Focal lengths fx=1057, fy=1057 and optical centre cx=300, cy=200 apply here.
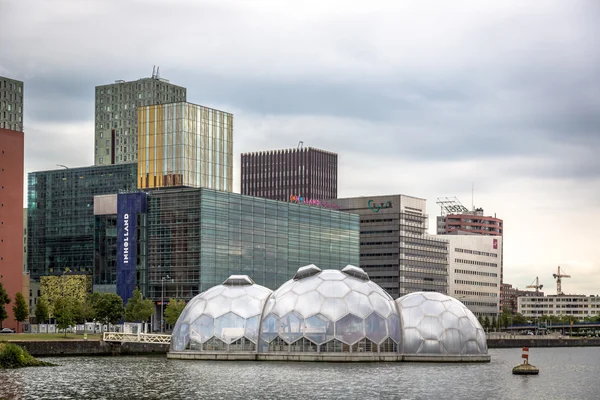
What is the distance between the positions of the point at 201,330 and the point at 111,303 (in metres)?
50.2

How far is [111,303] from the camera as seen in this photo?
15100 cm

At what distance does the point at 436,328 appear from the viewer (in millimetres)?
101375

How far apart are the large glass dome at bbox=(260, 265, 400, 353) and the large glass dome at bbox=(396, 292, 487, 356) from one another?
1.37 metres

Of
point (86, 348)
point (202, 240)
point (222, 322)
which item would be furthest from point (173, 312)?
point (222, 322)

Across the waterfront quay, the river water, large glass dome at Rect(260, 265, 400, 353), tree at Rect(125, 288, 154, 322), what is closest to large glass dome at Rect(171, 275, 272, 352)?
large glass dome at Rect(260, 265, 400, 353)

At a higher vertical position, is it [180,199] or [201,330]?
[180,199]

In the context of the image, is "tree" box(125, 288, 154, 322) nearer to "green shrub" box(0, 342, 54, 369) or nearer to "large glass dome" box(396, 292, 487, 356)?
"large glass dome" box(396, 292, 487, 356)

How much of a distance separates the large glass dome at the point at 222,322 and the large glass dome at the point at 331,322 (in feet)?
5.30

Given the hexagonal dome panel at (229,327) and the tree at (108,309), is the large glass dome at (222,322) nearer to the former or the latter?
the hexagonal dome panel at (229,327)

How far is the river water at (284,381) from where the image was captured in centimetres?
6619

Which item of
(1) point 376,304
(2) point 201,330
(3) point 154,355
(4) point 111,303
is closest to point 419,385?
(1) point 376,304

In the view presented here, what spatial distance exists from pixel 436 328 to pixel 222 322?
68.0 ft

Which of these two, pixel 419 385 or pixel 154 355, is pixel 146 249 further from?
pixel 419 385

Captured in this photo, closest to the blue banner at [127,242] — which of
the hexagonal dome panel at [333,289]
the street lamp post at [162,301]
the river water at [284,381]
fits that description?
the street lamp post at [162,301]
